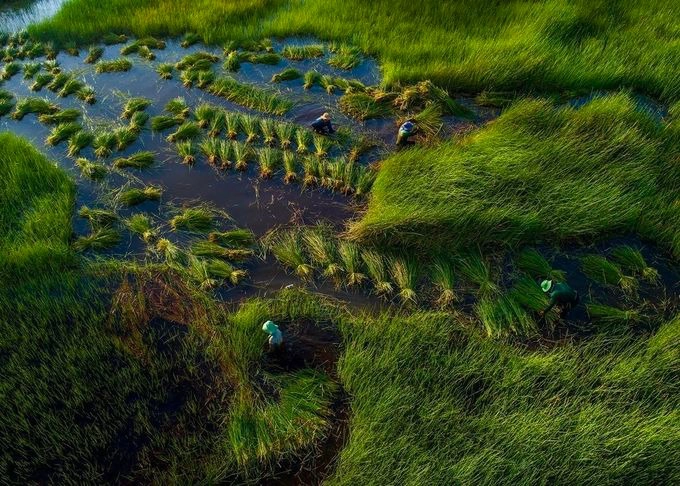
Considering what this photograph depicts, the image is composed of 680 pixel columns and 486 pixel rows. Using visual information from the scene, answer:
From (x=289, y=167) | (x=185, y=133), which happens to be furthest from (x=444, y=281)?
(x=185, y=133)

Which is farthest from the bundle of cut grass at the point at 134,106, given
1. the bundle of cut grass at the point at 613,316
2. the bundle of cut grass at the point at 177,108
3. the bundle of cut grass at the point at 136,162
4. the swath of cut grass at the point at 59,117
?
the bundle of cut grass at the point at 613,316

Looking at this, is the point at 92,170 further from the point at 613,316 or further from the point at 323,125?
the point at 613,316

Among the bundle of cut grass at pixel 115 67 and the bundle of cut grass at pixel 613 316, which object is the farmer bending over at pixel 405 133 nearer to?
the bundle of cut grass at pixel 613 316

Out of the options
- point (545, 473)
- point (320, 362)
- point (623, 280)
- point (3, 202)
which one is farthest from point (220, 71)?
point (545, 473)

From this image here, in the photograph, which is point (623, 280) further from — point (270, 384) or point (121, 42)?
point (121, 42)

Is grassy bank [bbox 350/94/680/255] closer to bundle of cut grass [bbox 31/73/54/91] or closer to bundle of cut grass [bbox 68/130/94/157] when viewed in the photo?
bundle of cut grass [bbox 68/130/94/157]

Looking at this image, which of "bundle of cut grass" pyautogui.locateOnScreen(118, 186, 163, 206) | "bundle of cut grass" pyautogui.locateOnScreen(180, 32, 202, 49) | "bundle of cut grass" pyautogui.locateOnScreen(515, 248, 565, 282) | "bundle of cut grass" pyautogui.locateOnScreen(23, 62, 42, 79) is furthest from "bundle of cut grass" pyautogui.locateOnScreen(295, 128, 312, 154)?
"bundle of cut grass" pyautogui.locateOnScreen(23, 62, 42, 79)
